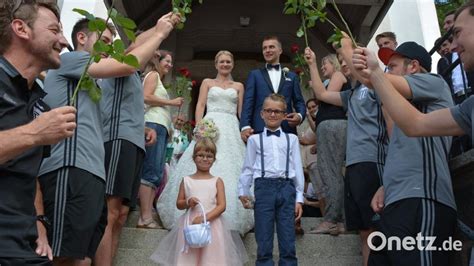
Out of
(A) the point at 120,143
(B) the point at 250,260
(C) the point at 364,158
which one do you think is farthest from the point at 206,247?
(C) the point at 364,158

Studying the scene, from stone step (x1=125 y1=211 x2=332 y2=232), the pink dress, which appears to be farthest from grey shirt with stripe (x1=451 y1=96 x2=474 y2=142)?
stone step (x1=125 y1=211 x2=332 y2=232)

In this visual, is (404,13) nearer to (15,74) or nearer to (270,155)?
(270,155)

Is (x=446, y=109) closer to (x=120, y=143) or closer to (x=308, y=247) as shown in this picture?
(x=120, y=143)

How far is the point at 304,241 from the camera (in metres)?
5.20

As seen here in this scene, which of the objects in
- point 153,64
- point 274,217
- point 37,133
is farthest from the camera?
point 153,64

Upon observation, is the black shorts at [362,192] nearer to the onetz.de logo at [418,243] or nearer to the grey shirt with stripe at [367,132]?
the grey shirt with stripe at [367,132]

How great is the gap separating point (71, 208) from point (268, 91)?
3237mm

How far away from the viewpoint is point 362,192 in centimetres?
434

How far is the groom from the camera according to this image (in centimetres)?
593

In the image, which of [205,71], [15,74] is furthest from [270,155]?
[205,71]

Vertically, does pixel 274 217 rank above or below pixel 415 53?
below

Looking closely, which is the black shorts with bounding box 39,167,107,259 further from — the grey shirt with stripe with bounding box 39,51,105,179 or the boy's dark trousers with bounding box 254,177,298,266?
the boy's dark trousers with bounding box 254,177,298,266

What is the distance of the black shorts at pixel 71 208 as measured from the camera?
123 inches

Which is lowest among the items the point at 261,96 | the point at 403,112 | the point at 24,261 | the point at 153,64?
the point at 24,261
